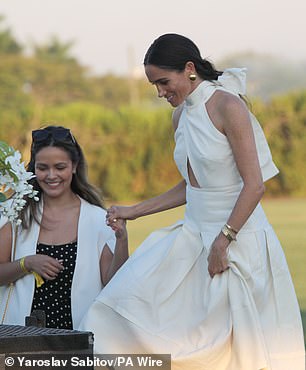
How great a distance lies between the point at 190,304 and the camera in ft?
14.7

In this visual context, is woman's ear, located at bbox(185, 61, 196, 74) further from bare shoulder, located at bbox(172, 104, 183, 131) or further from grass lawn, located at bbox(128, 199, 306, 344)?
grass lawn, located at bbox(128, 199, 306, 344)

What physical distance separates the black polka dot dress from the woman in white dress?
1.16 feet

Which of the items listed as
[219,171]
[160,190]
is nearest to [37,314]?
[219,171]

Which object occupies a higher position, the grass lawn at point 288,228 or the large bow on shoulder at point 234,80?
the grass lawn at point 288,228

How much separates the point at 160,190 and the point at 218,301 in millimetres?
25248

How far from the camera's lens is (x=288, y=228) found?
19.0m

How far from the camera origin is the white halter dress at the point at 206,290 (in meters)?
4.37

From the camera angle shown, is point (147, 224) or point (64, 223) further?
point (147, 224)

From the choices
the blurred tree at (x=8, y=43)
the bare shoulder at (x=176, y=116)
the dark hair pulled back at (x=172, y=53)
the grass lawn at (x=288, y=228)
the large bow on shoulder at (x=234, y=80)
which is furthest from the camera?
the blurred tree at (x=8, y=43)

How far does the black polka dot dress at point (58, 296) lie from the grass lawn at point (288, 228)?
418 centimetres

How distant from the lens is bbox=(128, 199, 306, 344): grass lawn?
1208 cm

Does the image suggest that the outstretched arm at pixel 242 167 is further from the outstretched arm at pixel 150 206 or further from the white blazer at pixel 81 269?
the white blazer at pixel 81 269

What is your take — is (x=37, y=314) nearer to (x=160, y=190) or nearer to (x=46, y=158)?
(x=46, y=158)

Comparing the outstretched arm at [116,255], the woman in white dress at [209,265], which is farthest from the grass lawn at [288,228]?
the woman in white dress at [209,265]
